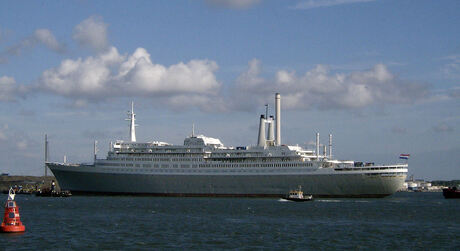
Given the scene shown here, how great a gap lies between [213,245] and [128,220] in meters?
16.6

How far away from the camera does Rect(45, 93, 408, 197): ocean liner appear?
89.6 meters

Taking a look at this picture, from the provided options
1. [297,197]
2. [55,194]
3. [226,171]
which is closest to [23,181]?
[55,194]

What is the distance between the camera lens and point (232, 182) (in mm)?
94438

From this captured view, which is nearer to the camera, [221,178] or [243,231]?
[243,231]

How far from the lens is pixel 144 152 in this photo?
331 ft

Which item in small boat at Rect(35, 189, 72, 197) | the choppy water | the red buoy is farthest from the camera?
A: small boat at Rect(35, 189, 72, 197)

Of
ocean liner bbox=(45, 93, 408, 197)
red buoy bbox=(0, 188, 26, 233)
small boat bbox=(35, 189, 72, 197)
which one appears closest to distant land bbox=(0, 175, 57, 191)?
small boat bbox=(35, 189, 72, 197)

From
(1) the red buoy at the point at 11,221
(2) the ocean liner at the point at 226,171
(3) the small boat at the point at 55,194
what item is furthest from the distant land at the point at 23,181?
(1) the red buoy at the point at 11,221

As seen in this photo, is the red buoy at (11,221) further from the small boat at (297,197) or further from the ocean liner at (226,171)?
the ocean liner at (226,171)

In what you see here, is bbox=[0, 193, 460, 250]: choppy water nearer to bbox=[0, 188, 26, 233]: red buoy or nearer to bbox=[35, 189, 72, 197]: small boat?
bbox=[0, 188, 26, 233]: red buoy

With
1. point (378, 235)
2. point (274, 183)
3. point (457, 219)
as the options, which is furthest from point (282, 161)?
point (378, 235)

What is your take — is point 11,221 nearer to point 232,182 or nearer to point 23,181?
point 232,182

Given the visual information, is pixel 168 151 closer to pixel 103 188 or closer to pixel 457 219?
pixel 103 188

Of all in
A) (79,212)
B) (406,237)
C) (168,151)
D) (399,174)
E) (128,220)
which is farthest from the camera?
(168,151)
